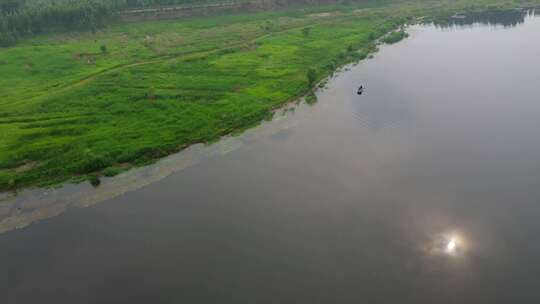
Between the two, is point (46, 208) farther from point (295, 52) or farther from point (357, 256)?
point (295, 52)

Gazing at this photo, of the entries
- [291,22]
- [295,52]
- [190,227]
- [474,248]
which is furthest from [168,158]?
[291,22]

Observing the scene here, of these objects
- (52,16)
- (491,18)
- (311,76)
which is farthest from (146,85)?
(491,18)

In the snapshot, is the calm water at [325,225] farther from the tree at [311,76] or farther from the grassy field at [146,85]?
the tree at [311,76]

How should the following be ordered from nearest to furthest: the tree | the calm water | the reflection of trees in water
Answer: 1. the calm water
2. the tree
3. the reflection of trees in water

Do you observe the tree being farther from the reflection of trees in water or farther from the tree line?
the tree line

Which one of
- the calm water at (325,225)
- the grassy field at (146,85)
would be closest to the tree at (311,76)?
the grassy field at (146,85)

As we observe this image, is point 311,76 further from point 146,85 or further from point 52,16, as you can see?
point 52,16

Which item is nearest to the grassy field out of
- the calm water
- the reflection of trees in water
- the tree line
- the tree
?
the tree
